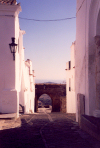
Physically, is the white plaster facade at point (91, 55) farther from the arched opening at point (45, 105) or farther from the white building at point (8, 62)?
the arched opening at point (45, 105)

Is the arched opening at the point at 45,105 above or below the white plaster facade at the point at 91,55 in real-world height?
below

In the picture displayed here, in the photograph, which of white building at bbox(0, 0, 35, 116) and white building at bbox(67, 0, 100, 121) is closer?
white building at bbox(67, 0, 100, 121)

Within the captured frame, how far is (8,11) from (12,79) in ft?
10.4

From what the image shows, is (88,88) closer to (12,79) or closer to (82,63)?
(82,63)

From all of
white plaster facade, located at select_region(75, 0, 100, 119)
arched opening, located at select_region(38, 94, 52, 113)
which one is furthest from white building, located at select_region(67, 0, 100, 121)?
arched opening, located at select_region(38, 94, 52, 113)

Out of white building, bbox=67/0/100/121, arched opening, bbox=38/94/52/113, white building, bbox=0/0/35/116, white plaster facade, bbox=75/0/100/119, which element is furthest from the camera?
arched opening, bbox=38/94/52/113

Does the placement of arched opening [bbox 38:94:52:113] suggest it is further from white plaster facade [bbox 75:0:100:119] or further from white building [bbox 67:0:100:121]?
white plaster facade [bbox 75:0:100:119]

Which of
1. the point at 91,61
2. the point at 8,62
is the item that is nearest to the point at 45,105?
the point at 8,62

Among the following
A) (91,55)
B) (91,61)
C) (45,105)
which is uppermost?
(91,55)

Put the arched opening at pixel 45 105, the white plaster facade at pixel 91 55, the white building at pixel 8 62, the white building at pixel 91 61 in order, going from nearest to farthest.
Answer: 1. the white building at pixel 91 61
2. the white plaster facade at pixel 91 55
3. the white building at pixel 8 62
4. the arched opening at pixel 45 105

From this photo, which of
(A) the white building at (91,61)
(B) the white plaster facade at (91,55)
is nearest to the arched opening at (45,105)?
(A) the white building at (91,61)

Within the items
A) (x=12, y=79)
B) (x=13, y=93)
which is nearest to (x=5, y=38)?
(x=12, y=79)

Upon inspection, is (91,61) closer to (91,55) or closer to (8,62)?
(91,55)

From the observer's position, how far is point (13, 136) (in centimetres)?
408
